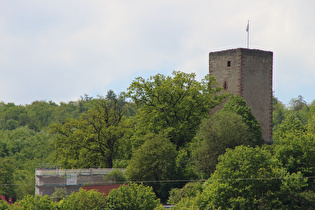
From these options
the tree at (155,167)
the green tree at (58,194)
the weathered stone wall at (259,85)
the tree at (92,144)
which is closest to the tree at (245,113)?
the weathered stone wall at (259,85)

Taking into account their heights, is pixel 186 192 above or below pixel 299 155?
below

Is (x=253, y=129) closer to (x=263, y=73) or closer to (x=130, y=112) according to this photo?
(x=263, y=73)

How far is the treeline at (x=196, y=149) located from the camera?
46438 millimetres

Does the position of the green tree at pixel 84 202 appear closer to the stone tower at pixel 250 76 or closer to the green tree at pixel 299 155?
the green tree at pixel 299 155

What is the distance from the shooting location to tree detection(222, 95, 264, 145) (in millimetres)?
59000

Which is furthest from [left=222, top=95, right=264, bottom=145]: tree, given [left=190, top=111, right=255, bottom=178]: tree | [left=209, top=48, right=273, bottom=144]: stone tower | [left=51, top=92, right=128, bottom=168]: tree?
[left=51, top=92, right=128, bottom=168]: tree

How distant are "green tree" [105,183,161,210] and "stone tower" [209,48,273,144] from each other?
18794 mm

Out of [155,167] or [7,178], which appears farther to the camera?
[7,178]

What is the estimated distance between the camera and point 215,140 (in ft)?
180

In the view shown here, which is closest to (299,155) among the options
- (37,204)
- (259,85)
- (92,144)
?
(259,85)

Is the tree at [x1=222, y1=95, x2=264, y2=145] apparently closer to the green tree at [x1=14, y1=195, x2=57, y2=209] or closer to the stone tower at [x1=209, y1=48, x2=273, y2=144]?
the stone tower at [x1=209, y1=48, x2=273, y2=144]

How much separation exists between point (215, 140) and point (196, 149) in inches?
76.4

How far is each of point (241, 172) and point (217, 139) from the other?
26.9 feet

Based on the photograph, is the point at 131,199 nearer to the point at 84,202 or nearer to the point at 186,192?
the point at 84,202
